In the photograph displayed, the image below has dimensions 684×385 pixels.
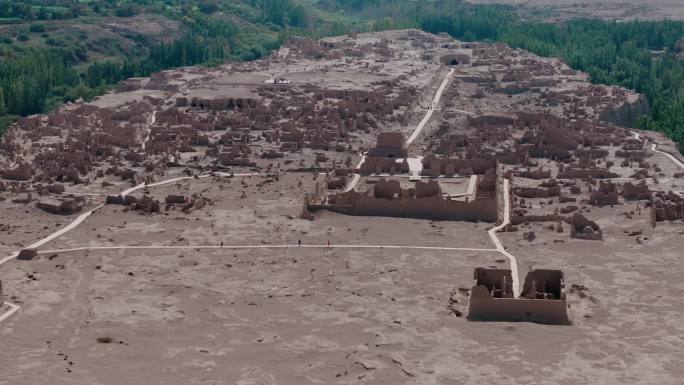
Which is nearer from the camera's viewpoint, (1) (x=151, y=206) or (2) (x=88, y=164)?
(1) (x=151, y=206)

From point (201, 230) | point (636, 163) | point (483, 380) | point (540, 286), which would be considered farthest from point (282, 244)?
point (636, 163)

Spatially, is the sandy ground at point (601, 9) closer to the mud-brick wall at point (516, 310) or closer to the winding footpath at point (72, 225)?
the winding footpath at point (72, 225)

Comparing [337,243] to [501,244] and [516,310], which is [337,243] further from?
[516,310]

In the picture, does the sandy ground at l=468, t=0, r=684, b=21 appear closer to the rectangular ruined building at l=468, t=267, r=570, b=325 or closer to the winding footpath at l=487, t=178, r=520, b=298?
the winding footpath at l=487, t=178, r=520, b=298

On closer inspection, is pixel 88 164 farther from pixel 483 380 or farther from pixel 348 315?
pixel 483 380

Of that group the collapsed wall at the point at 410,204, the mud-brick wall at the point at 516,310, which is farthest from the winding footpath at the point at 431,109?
the mud-brick wall at the point at 516,310

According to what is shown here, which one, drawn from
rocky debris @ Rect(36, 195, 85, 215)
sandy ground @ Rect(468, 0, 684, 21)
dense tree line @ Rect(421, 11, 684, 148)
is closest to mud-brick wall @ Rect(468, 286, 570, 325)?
rocky debris @ Rect(36, 195, 85, 215)

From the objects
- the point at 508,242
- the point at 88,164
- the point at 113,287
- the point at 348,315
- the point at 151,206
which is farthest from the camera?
the point at 88,164
